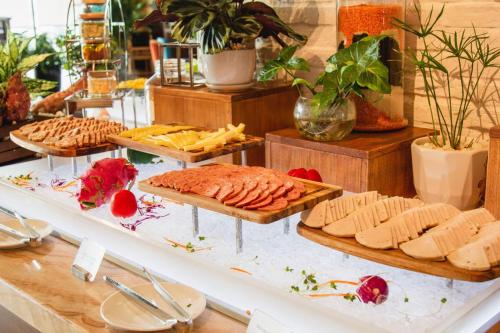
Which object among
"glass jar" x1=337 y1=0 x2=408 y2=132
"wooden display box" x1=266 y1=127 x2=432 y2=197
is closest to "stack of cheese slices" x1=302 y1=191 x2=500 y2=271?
"wooden display box" x1=266 y1=127 x2=432 y2=197

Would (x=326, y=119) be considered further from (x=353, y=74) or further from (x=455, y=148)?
(x=455, y=148)

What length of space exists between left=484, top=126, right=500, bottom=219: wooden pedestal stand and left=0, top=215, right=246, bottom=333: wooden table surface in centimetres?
102

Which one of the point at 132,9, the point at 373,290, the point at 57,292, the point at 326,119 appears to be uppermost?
the point at 132,9

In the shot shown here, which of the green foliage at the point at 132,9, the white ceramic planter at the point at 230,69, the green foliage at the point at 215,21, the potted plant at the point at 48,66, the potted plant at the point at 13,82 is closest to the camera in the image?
the green foliage at the point at 215,21

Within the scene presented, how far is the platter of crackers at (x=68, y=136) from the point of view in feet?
7.32

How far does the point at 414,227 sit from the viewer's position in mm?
1395

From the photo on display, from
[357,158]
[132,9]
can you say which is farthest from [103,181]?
[132,9]

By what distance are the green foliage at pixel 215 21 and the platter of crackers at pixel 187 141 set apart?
38cm

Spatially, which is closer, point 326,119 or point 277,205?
point 277,205

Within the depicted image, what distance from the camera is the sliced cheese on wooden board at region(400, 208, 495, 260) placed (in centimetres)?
129

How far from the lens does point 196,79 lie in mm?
3068

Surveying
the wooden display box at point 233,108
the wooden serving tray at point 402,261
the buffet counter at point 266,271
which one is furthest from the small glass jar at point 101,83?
the wooden serving tray at point 402,261

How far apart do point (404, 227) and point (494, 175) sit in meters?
0.72

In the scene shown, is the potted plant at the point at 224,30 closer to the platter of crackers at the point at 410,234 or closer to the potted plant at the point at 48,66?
the platter of crackers at the point at 410,234
